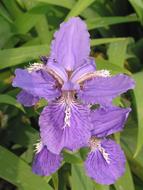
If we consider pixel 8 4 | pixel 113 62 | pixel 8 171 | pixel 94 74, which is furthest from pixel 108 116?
pixel 8 4

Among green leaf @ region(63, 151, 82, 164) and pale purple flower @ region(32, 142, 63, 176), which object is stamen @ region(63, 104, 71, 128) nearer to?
pale purple flower @ region(32, 142, 63, 176)

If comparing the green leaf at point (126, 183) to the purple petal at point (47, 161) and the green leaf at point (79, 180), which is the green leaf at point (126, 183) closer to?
the green leaf at point (79, 180)

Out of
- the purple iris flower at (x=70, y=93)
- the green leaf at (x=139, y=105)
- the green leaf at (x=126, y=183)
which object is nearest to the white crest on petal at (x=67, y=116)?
the purple iris flower at (x=70, y=93)

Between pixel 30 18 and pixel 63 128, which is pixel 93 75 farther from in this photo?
pixel 30 18

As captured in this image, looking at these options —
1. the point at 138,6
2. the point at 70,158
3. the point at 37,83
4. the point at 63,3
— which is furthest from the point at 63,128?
the point at 138,6

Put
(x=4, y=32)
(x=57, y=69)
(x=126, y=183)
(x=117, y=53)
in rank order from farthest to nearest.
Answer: (x=4, y=32) < (x=117, y=53) < (x=126, y=183) < (x=57, y=69)

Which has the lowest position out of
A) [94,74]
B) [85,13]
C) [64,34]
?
[94,74]

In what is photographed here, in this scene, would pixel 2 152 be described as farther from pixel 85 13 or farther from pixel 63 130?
pixel 85 13
